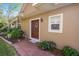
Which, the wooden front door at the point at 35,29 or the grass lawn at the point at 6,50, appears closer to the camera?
the grass lawn at the point at 6,50

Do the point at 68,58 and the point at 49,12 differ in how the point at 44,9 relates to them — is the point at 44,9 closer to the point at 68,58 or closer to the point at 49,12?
the point at 49,12

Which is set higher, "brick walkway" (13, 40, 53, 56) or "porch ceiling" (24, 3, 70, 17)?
"porch ceiling" (24, 3, 70, 17)

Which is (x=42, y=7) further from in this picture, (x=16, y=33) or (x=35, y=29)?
(x=16, y=33)

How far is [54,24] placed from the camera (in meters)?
3.08

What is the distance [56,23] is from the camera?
3.05m

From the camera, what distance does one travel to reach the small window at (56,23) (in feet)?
9.78

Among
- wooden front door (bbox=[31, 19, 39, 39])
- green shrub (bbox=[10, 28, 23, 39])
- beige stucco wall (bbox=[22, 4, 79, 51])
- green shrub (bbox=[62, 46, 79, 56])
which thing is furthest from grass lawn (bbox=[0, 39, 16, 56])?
green shrub (bbox=[62, 46, 79, 56])

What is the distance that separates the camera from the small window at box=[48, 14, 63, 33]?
9.78 feet

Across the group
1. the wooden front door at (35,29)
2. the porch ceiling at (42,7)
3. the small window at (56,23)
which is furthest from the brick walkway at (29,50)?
the porch ceiling at (42,7)

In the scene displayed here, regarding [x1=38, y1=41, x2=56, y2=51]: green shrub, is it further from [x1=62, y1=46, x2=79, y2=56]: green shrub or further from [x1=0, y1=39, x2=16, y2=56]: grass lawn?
[x1=0, y1=39, x2=16, y2=56]: grass lawn

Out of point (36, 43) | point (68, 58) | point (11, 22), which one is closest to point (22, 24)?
point (11, 22)

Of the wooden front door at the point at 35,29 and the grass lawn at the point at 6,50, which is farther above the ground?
the wooden front door at the point at 35,29

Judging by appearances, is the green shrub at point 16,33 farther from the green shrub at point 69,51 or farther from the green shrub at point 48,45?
the green shrub at point 69,51

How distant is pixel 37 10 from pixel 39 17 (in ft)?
0.50
